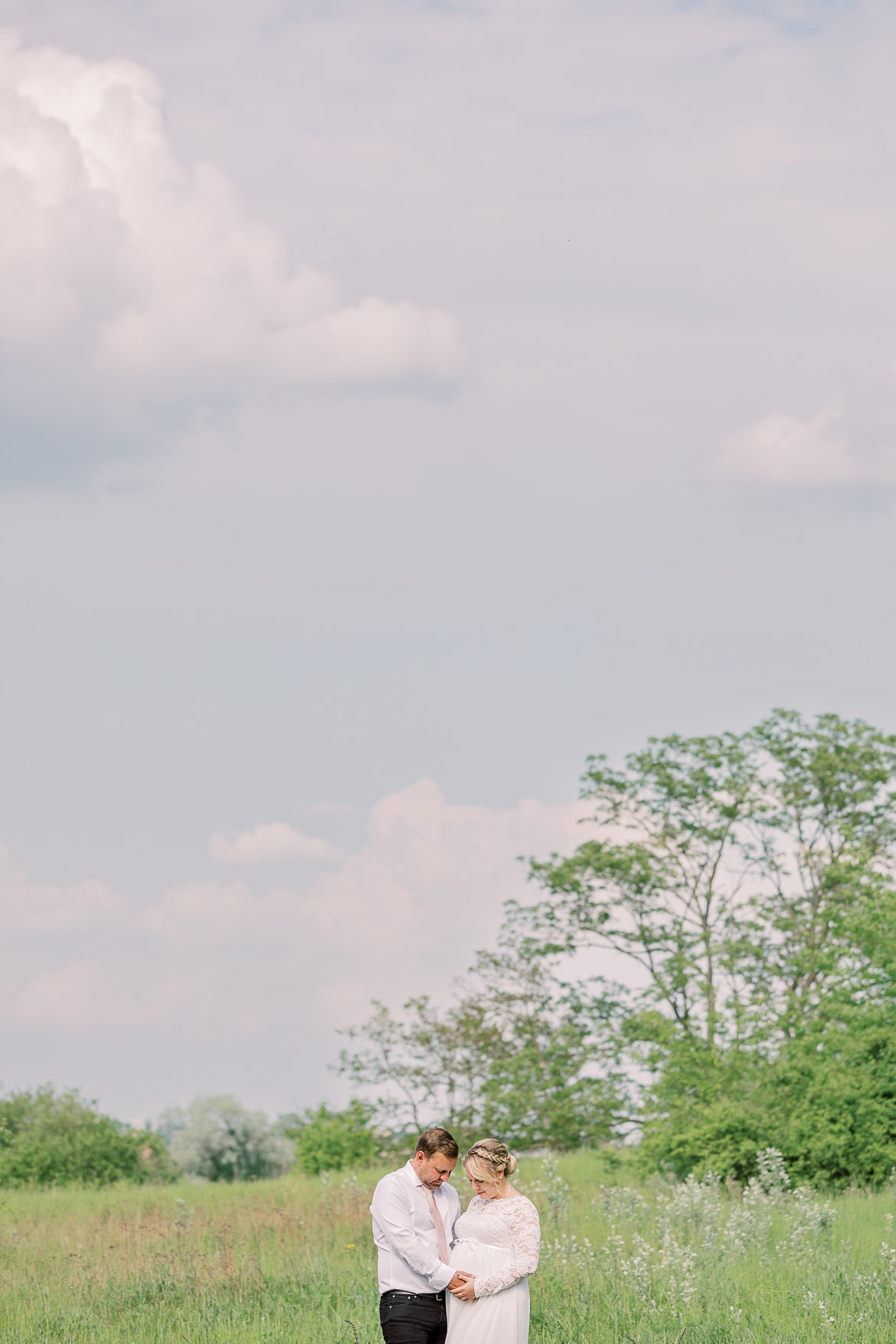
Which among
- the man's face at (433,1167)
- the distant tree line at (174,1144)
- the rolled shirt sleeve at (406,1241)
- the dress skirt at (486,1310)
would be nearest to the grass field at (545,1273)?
the dress skirt at (486,1310)

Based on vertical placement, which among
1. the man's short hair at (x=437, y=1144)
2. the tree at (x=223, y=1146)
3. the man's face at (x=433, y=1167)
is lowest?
the tree at (x=223, y=1146)

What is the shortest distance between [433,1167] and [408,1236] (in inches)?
14.5

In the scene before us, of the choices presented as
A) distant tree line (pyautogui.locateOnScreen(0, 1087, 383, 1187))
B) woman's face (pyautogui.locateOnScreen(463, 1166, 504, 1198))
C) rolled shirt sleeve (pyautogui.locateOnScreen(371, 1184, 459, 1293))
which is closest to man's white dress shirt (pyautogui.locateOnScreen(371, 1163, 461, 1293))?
rolled shirt sleeve (pyautogui.locateOnScreen(371, 1184, 459, 1293))

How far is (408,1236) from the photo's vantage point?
23.9 feet

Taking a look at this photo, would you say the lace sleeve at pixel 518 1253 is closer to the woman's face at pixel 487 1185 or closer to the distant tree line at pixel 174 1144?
the woman's face at pixel 487 1185

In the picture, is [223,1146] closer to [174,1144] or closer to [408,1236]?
[174,1144]

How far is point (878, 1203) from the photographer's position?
1780cm

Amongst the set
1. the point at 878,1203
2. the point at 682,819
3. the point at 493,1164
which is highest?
the point at 682,819

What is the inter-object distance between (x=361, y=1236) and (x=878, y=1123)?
32.0 ft

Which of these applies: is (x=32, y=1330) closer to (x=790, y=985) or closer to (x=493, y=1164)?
(x=493, y=1164)

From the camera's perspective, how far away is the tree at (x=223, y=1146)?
38.4 meters

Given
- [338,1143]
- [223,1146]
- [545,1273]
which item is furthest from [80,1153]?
[545,1273]

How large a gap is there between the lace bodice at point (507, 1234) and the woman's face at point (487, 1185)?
4 centimetres

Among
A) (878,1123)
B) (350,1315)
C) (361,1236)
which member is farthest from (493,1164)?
(878,1123)
